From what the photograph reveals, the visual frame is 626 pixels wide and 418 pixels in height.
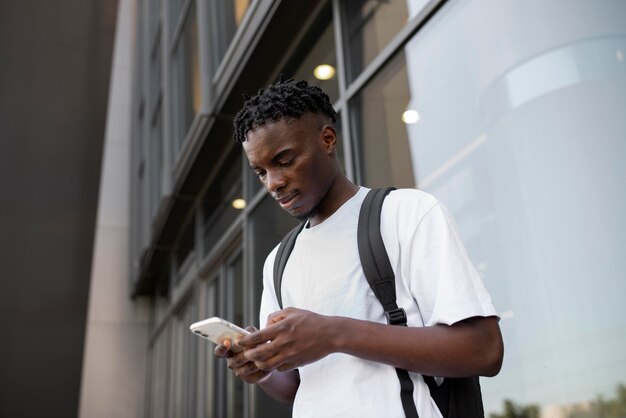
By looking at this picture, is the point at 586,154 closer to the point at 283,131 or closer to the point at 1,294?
the point at 283,131

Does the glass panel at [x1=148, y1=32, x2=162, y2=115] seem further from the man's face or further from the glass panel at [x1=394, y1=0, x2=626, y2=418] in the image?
the man's face

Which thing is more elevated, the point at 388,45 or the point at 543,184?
the point at 388,45

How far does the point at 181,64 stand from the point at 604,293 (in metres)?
8.60

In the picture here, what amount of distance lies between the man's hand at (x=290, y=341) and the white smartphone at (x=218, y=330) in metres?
0.08

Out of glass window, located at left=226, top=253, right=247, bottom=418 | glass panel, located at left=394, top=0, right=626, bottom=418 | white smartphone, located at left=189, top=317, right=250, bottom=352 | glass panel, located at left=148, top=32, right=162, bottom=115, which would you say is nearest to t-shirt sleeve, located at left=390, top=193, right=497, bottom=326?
white smartphone, located at left=189, top=317, right=250, bottom=352

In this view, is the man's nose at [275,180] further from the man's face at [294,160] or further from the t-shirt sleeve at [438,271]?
the t-shirt sleeve at [438,271]

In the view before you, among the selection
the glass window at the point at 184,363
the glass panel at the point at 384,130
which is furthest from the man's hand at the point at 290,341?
the glass window at the point at 184,363

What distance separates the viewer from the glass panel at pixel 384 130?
4289mm

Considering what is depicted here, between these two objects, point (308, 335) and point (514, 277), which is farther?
point (514, 277)

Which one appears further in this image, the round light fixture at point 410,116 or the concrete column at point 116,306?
the concrete column at point 116,306

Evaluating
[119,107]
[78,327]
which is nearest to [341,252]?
[78,327]

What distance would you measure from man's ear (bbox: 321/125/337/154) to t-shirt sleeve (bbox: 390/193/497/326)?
0.30 meters

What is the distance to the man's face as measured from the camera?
1728mm

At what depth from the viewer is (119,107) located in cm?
1819
